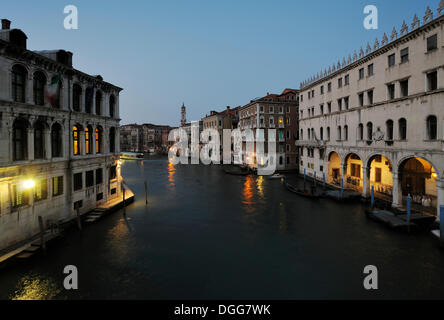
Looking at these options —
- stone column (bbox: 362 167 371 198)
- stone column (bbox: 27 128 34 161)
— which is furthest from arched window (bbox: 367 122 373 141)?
stone column (bbox: 27 128 34 161)

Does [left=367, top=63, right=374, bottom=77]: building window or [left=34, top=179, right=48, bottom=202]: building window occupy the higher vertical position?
[left=367, top=63, right=374, bottom=77]: building window

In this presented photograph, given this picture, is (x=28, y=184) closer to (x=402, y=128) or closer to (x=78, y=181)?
(x=78, y=181)

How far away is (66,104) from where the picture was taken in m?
18.3

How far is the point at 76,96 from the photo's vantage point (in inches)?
783

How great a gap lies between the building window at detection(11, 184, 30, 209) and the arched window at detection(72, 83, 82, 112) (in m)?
7.64

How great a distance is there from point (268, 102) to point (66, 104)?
43.5m

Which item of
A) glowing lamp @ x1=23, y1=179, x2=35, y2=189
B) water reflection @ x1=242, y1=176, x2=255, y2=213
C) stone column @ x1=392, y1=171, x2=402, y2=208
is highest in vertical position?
glowing lamp @ x1=23, y1=179, x2=35, y2=189

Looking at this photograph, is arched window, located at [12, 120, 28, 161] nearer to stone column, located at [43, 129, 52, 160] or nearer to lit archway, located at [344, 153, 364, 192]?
stone column, located at [43, 129, 52, 160]

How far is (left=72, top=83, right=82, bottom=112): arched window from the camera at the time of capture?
19469 mm

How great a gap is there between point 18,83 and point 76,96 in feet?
17.0

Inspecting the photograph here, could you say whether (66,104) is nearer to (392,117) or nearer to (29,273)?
(29,273)

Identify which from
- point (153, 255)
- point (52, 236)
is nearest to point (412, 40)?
point (153, 255)

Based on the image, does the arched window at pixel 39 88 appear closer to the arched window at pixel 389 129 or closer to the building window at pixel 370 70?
the arched window at pixel 389 129

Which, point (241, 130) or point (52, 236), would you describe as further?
point (241, 130)
